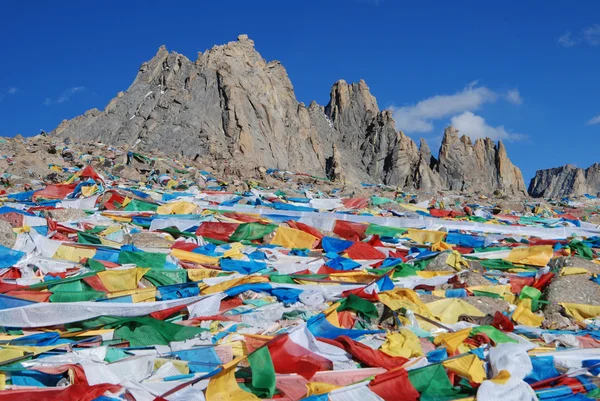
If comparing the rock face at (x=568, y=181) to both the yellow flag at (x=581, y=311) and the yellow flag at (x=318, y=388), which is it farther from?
the yellow flag at (x=318, y=388)

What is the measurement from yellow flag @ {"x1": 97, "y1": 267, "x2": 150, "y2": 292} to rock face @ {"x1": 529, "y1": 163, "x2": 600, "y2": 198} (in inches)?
3388

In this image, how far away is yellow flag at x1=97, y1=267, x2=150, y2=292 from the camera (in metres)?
6.88

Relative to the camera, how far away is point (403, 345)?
16.3ft

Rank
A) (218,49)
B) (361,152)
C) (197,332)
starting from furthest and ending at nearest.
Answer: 1. (361,152)
2. (218,49)
3. (197,332)

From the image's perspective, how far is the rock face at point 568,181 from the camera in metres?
85.8

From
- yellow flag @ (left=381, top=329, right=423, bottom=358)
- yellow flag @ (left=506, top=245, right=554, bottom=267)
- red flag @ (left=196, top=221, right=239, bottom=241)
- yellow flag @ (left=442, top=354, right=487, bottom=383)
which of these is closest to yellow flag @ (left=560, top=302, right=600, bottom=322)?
yellow flag @ (left=381, top=329, right=423, bottom=358)

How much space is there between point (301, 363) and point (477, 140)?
277 feet

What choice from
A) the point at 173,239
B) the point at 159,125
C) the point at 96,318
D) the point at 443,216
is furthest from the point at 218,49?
the point at 96,318

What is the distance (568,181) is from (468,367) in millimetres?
94438

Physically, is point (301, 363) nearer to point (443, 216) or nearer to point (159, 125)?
point (443, 216)

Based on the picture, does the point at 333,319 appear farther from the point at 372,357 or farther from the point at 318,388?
the point at 318,388

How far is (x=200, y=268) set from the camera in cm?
802

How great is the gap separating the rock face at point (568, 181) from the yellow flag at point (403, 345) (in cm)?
8641

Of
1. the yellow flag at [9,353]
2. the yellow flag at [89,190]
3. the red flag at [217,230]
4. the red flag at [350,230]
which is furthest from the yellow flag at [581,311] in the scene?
the yellow flag at [89,190]
